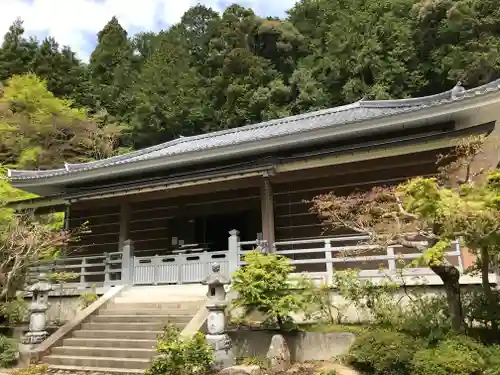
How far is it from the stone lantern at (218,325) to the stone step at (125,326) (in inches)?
58.5

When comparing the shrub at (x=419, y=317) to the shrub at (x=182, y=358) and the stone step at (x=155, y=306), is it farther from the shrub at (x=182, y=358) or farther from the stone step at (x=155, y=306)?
the stone step at (x=155, y=306)

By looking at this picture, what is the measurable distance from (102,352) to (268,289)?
3390 millimetres

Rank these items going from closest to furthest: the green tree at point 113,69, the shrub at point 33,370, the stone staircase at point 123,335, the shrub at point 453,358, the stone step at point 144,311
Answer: the shrub at point 453,358
the shrub at point 33,370
the stone staircase at point 123,335
the stone step at point 144,311
the green tree at point 113,69

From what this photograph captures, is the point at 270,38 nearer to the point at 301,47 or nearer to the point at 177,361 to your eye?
the point at 301,47

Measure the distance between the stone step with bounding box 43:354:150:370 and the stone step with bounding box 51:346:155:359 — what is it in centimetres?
10

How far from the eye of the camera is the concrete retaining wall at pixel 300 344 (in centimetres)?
716

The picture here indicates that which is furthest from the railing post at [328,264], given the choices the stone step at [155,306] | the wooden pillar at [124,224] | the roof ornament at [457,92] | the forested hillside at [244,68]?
the forested hillside at [244,68]

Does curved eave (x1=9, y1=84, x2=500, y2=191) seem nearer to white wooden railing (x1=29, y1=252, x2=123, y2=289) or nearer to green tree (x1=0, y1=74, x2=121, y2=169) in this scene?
white wooden railing (x1=29, y1=252, x2=123, y2=289)

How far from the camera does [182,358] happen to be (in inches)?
263

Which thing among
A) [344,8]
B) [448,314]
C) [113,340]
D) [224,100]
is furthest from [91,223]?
[344,8]

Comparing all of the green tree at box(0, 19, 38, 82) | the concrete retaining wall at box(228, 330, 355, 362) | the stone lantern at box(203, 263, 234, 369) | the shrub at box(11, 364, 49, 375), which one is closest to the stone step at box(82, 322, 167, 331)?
the shrub at box(11, 364, 49, 375)

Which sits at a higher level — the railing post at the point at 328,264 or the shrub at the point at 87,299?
the railing post at the point at 328,264

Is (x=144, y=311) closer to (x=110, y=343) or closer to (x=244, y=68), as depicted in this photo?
(x=110, y=343)

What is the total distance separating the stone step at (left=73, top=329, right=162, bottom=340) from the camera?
8273 mm
